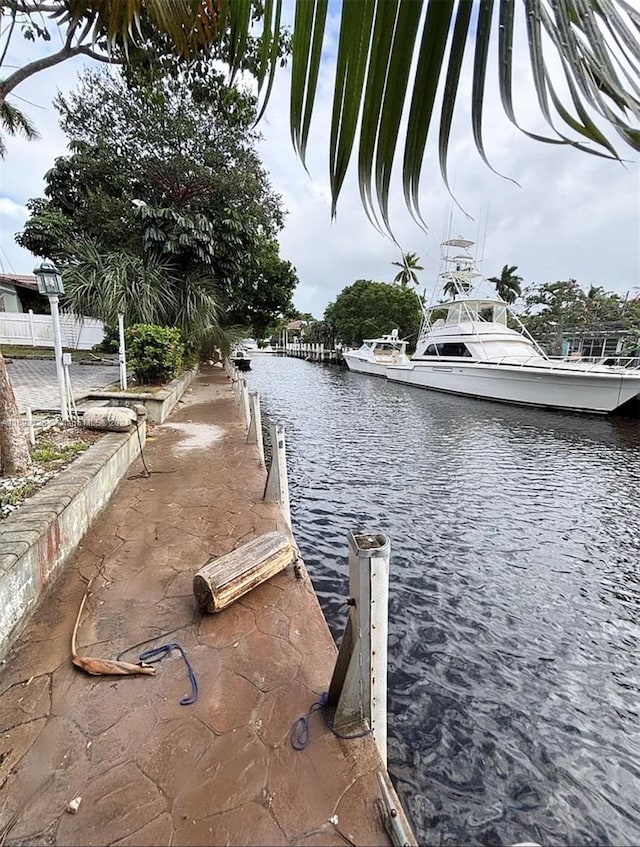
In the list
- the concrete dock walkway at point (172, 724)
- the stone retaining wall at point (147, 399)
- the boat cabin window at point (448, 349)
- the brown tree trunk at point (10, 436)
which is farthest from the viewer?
the boat cabin window at point (448, 349)

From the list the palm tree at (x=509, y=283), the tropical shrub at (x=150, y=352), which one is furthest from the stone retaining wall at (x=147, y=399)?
the palm tree at (x=509, y=283)

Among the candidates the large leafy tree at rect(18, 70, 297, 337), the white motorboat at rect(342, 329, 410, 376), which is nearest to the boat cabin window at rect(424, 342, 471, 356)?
the white motorboat at rect(342, 329, 410, 376)

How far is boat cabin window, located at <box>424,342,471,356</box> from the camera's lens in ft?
57.4

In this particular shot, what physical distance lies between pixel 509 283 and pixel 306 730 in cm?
4433

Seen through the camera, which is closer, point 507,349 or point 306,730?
point 306,730

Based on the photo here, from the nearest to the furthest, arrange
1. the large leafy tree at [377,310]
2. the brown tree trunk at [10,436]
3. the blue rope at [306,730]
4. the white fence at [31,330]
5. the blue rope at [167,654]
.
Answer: the blue rope at [306,730], the blue rope at [167,654], the brown tree trunk at [10,436], the white fence at [31,330], the large leafy tree at [377,310]

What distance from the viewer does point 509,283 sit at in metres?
39.4

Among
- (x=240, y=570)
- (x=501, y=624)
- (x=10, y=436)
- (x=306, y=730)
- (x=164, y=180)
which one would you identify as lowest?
(x=501, y=624)

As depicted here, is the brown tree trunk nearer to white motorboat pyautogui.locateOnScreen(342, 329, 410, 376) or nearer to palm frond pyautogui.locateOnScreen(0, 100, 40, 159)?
palm frond pyautogui.locateOnScreen(0, 100, 40, 159)

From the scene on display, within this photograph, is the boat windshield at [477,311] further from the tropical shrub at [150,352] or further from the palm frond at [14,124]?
the palm frond at [14,124]

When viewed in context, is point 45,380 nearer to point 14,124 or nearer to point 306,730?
point 14,124

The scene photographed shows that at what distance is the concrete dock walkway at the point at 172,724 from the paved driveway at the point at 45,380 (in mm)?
4015

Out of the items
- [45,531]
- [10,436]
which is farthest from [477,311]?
[45,531]

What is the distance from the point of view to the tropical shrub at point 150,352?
26.3 feet
